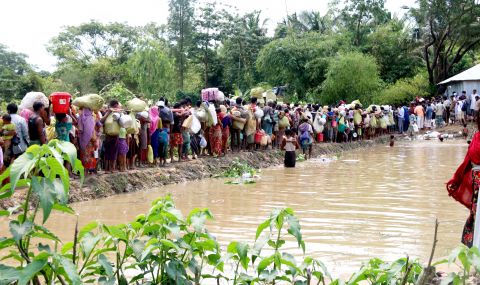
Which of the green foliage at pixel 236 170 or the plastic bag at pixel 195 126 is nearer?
the plastic bag at pixel 195 126

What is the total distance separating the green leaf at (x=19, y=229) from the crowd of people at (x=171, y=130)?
16.3 feet

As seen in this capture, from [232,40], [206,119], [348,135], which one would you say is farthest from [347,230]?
[232,40]

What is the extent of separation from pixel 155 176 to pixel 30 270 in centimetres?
951

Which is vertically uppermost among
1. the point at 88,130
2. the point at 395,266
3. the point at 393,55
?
the point at 393,55

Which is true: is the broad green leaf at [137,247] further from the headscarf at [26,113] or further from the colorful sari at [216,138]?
the colorful sari at [216,138]

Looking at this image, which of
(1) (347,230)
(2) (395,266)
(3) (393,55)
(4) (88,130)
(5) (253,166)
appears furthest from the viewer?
(3) (393,55)

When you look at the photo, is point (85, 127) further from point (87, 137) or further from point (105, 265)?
point (105, 265)

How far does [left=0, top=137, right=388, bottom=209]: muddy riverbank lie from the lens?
33.1 ft

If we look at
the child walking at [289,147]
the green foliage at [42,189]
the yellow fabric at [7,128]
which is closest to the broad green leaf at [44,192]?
the green foliage at [42,189]

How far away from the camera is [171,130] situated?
13023 millimetres

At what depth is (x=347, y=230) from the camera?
7523 millimetres

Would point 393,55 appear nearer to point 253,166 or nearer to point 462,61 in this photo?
point 462,61

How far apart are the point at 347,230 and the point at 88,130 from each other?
486cm

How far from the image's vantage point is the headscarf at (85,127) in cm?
1034
